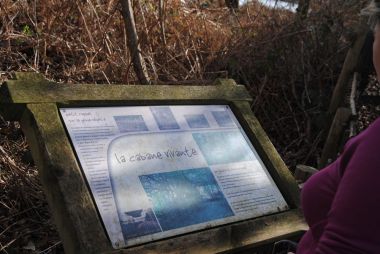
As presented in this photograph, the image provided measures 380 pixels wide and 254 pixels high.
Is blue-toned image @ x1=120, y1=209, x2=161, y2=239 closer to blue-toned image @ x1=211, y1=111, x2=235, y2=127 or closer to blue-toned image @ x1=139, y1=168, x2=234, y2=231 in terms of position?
blue-toned image @ x1=139, y1=168, x2=234, y2=231

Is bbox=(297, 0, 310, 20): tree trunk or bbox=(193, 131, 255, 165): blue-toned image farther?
bbox=(297, 0, 310, 20): tree trunk

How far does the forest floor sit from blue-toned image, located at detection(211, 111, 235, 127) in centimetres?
155

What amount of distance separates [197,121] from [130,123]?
36 cm

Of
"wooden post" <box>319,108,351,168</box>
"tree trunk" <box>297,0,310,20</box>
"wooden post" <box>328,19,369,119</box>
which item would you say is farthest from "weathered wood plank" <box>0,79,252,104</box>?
"tree trunk" <box>297,0,310,20</box>

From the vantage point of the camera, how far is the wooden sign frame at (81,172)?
1.72 meters

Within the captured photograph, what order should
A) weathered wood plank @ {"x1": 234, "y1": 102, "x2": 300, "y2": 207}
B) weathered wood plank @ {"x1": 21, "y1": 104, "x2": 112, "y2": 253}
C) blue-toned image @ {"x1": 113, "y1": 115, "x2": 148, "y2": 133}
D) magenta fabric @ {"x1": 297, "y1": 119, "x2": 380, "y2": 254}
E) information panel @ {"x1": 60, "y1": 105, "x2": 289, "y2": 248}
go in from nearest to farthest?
magenta fabric @ {"x1": 297, "y1": 119, "x2": 380, "y2": 254} → weathered wood plank @ {"x1": 21, "y1": 104, "x2": 112, "y2": 253} → information panel @ {"x1": 60, "y1": 105, "x2": 289, "y2": 248} → blue-toned image @ {"x1": 113, "y1": 115, "x2": 148, "y2": 133} → weathered wood plank @ {"x1": 234, "y1": 102, "x2": 300, "y2": 207}

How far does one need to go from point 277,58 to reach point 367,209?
155 inches

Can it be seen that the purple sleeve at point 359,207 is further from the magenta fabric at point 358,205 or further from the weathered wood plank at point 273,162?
the weathered wood plank at point 273,162

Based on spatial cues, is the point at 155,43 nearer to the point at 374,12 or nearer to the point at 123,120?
the point at 123,120

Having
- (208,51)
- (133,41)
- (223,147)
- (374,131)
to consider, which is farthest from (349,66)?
(374,131)

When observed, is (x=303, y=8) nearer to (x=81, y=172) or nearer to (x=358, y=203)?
(x=81, y=172)

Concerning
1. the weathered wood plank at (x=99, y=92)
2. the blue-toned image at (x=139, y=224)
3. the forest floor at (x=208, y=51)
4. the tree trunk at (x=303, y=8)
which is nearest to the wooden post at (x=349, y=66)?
the forest floor at (x=208, y=51)

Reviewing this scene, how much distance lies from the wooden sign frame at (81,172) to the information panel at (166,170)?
0.12 ft

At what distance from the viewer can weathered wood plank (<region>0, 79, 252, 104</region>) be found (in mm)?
1926
